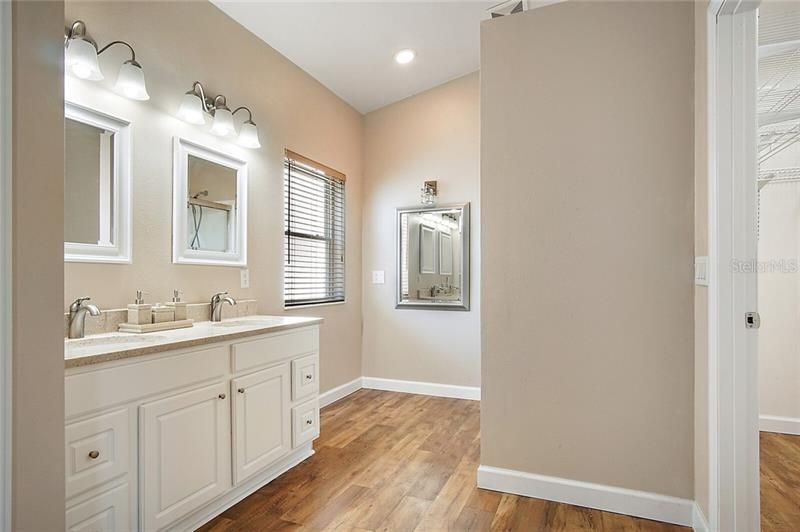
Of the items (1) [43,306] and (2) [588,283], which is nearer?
(1) [43,306]

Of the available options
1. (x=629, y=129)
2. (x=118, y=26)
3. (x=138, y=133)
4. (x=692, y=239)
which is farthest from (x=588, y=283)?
(x=118, y=26)

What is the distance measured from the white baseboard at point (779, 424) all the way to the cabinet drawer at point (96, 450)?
7.34ft

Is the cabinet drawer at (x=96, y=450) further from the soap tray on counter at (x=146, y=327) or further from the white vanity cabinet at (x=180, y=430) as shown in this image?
the soap tray on counter at (x=146, y=327)

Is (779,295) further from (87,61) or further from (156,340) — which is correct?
(87,61)

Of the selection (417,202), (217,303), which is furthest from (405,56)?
(217,303)

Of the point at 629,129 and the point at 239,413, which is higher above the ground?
the point at 629,129

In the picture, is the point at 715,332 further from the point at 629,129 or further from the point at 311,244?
the point at 311,244

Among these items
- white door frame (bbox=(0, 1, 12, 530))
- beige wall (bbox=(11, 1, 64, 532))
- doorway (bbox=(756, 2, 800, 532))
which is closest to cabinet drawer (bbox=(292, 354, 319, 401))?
beige wall (bbox=(11, 1, 64, 532))

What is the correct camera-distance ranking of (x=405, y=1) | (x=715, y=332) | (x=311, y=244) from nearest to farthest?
1. (x=715, y=332)
2. (x=405, y=1)
3. (x=311, y=244)

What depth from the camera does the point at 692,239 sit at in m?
1.98

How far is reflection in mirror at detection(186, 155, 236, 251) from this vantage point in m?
2.53

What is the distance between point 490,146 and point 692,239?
1019mm

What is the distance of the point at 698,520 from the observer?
187cm

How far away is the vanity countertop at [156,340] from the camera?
1.50m
